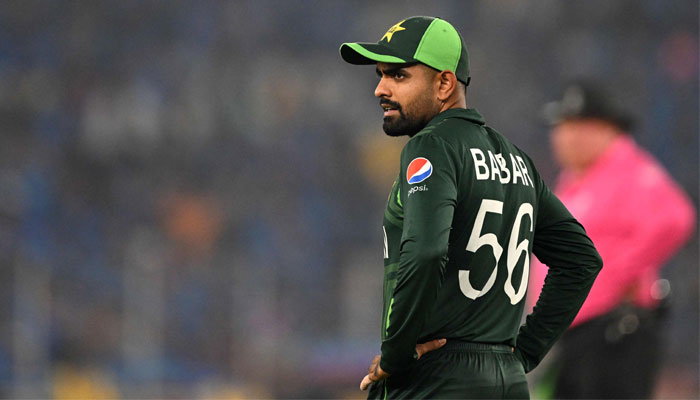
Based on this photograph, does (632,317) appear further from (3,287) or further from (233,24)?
(233,24)

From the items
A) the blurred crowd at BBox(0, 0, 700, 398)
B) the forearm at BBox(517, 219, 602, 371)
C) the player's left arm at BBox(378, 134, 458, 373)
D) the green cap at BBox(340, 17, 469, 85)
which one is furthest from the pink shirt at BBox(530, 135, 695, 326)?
the blurred crowd at BBox(0, 0, 700, 398)

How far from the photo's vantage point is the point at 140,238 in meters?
16.3

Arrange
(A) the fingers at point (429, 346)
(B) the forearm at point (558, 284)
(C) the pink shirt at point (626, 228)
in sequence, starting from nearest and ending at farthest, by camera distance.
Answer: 1. (A) the fingers at point (429, 346)
2. (B) the forearm at point (558, 284)
3. (C) the pink shirt at point (626, 228)

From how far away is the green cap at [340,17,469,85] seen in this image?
7.24ft

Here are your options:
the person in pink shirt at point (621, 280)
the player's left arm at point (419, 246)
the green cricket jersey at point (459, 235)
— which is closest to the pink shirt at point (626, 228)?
the person in pink shirt at point (621, 280)

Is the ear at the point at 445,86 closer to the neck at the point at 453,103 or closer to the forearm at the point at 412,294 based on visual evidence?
the neck at the point at 453,103

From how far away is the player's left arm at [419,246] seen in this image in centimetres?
195

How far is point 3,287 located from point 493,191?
14366 mm

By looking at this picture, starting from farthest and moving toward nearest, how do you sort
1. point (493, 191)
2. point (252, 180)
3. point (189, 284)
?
point (252, 180) → point (189, 284) → point (493, 191)

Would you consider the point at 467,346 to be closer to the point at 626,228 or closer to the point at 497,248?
the point at 497,248

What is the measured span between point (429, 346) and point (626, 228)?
7.99 ft

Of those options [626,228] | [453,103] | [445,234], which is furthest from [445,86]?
[626,228]

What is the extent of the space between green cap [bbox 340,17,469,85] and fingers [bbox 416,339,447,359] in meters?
0.61

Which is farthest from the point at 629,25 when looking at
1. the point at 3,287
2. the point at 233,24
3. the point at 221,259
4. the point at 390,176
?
the point at 3,287
